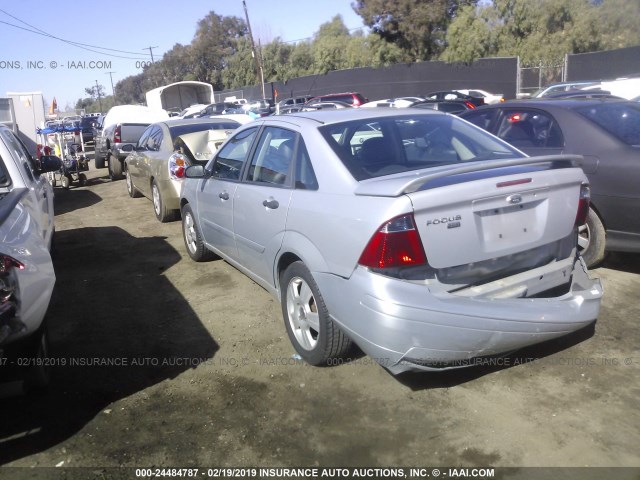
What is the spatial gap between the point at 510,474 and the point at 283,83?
4836cm

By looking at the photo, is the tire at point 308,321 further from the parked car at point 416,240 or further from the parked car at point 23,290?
the parked car at point 23,290

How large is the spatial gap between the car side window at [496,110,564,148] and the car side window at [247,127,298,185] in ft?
8.87

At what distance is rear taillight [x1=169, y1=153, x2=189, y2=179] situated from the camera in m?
8.05

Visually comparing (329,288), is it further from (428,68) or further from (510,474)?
(428,68)

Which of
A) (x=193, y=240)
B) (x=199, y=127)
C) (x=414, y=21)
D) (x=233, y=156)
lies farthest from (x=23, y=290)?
(x=414, y=21)

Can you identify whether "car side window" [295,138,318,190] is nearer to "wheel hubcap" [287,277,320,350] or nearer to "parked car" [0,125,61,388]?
"wheel hubcap" [287,277,320,350]

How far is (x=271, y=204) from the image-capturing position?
161 inches

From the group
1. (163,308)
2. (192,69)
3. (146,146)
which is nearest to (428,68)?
(146,146)

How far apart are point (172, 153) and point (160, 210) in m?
1.01

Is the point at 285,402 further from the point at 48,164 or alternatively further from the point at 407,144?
the point at 48,164

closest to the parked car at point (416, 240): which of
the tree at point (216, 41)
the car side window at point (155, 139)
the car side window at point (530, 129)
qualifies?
the car side window at point (530, 129)

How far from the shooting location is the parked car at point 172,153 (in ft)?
26.9

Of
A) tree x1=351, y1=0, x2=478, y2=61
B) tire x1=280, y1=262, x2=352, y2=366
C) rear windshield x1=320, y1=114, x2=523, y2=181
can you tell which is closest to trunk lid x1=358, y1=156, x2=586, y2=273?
rear windshield x1=320, y1=114, x2=523, y2=181

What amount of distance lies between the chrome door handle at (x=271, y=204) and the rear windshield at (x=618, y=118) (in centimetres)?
313
